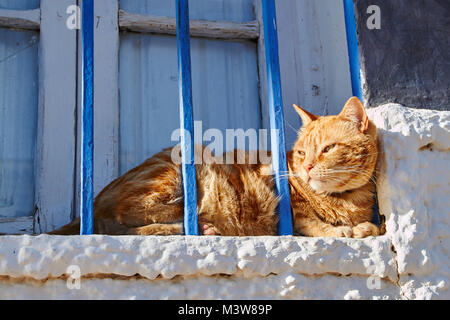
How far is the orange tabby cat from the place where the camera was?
2336 mm

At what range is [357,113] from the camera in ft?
7.68

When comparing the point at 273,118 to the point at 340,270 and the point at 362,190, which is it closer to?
the point at 362,190

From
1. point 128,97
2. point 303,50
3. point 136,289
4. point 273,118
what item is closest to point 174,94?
point 128,97

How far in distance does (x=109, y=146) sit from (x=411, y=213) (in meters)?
1.71

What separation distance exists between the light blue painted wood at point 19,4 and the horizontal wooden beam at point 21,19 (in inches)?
2.7

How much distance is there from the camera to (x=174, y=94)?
3273 mm

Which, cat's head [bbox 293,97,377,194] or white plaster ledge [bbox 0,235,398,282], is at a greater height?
cat's head [bbox 293,97,377,194]

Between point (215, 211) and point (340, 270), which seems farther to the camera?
point (215, 211)

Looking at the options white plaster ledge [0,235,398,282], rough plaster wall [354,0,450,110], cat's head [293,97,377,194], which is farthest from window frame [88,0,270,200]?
white plaster ledge [0,235,398,282]

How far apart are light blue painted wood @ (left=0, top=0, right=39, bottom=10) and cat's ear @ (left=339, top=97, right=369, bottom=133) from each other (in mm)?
1970

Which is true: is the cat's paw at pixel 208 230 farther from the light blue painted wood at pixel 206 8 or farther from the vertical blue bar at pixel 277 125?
the light blue painted wood at pixel 206 8

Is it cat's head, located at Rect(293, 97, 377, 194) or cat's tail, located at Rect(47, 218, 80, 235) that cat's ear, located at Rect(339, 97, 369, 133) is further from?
cat's tail, located at Rect(47, 218, 80, 235)

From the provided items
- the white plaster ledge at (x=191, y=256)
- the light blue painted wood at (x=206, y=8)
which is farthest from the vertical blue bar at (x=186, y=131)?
the light blue painted wood at (x=206, y=8)

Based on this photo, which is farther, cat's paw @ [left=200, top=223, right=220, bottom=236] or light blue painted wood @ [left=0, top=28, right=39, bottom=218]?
light blue painted wood @ [left=0, top=28, right=39, bottom=218]
